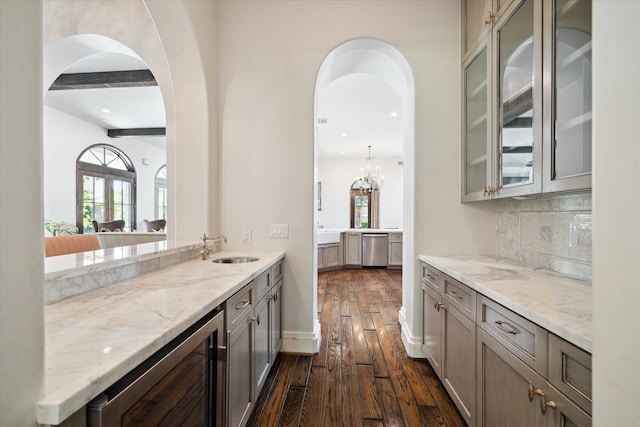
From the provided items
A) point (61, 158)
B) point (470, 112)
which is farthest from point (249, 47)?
point (61, 158)

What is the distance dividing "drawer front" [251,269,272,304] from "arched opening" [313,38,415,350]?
0.60m

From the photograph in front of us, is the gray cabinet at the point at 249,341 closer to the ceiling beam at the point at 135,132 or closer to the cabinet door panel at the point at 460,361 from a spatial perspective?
the cabinet door panel at the point at 460,361

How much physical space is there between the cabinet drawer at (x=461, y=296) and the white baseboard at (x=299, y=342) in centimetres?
120

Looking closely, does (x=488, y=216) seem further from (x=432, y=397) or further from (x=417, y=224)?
(x=432, y=397)

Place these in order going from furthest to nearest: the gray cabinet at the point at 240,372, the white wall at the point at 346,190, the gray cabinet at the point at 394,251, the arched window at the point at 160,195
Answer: the white wall at the point at 346,190
the arched window at the point at 160,195
the gray cabinet at the point at 394,251
the gray cabinet at the point at 240,372

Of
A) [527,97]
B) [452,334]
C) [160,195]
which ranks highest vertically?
[527,97]

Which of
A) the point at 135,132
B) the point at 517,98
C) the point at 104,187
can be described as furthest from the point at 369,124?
the point at 104,187

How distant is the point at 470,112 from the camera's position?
222 centimetres

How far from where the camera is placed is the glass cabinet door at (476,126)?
1984mm

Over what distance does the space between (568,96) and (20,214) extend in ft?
6.24

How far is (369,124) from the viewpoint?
5.89 m

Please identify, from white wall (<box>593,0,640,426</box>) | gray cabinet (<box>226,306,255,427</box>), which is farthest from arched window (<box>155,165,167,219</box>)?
white wall (<box>593,0,640,426</box>)

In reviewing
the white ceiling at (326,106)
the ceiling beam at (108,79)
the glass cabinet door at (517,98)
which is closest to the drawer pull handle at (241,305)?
the glass cabinet door at (517,98)

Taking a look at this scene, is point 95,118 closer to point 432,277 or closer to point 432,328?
point 432,277
